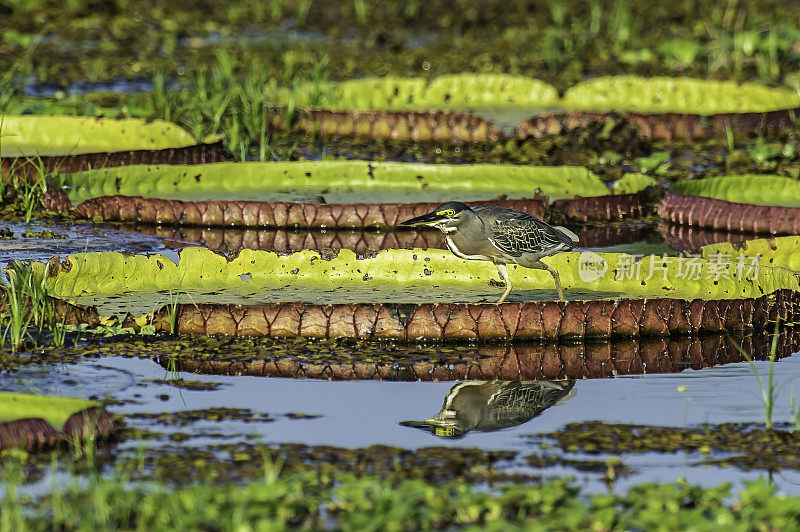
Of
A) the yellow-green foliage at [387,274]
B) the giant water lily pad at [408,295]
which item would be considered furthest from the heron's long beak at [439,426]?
the yellow-green foliage at [387,274]

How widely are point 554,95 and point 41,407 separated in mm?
7765

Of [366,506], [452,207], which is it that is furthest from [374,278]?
[366,506]

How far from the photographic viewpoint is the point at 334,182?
8.77 m

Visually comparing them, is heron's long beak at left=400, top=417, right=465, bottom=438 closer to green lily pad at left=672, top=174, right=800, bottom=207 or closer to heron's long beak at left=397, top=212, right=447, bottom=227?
heron's long beak at left=397, top=212, right=447, bottom=227

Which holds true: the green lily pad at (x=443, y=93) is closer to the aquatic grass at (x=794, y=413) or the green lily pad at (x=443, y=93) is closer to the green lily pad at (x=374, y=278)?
the green lily pad at (x=374, y=278)

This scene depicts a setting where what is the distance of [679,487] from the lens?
414cm

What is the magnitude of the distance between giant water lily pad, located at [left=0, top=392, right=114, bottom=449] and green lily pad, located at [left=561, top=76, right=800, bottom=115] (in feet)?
25.2

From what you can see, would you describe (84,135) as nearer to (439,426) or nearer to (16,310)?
(16,310)

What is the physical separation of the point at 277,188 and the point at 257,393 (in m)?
3.65

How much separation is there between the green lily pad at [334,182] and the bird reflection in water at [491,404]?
3.17 meters

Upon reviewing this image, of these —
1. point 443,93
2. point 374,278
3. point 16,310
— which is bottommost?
point 16,310

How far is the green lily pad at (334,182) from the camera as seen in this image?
337 inches

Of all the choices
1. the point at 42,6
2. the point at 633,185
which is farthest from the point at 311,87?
the point at 42,6

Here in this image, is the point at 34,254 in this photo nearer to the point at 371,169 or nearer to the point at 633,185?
the point at 371,169
